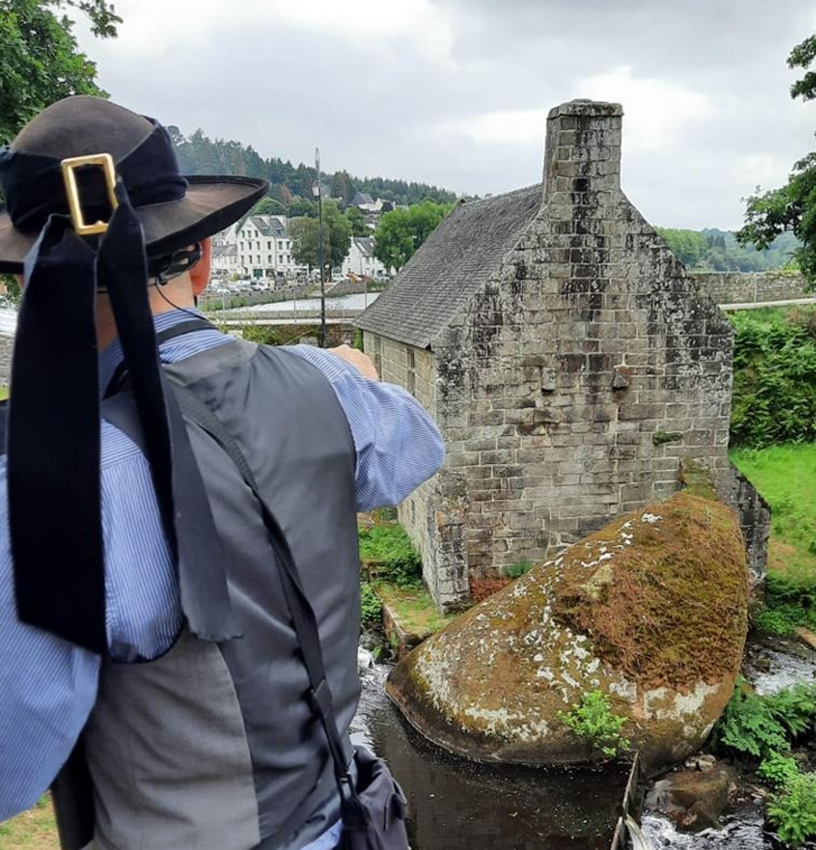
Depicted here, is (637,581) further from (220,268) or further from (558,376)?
(220,268)

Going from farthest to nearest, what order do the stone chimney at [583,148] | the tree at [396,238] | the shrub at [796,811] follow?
Answer: 1. the tree at [396,238]
2. the stone chimney at [583,148]
3. the shrub at [796,811]

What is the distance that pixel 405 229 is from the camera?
2837 inches

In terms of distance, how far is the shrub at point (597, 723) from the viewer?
8148 mm

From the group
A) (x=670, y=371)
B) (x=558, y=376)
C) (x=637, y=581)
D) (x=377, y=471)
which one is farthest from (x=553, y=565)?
(x=377, y=471)

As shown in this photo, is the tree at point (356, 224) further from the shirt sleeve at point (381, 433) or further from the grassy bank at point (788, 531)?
the shirt sleeve at point (381, 433)

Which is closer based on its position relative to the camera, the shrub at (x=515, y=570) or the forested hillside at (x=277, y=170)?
the shrub at (x=515, y=570)

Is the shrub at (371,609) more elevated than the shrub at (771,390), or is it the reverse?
the shrub at (771,390)

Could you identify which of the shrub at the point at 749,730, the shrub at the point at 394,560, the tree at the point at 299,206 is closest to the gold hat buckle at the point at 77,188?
the shrub at the point at 749,730


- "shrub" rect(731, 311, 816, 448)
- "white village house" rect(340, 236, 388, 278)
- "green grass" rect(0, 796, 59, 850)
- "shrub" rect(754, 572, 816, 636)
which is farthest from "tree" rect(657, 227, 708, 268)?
"green grass" rect(0, 796, 59, 850)

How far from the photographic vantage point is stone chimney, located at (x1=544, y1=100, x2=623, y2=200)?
1044 cm

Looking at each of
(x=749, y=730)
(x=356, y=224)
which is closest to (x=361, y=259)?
(x=356, y=224)

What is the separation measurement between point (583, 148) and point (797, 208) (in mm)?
6181

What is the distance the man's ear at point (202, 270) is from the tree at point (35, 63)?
7.94m

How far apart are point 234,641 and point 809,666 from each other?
1092cm
